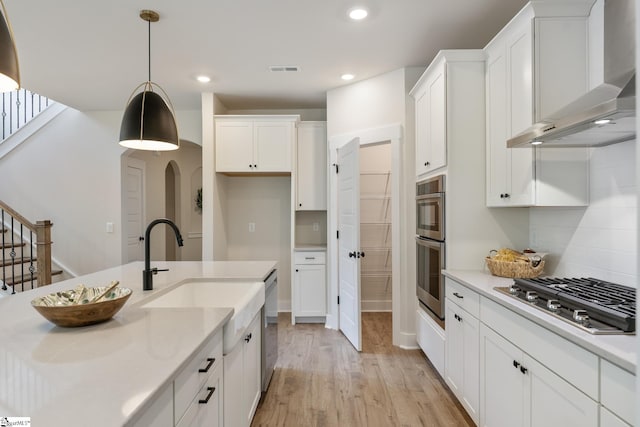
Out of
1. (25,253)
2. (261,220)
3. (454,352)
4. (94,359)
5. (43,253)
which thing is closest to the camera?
(94,359)

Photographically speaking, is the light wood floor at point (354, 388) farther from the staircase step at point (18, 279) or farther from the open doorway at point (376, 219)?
the staircase step at point (18, 279)

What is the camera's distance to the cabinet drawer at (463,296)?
6.64 feet

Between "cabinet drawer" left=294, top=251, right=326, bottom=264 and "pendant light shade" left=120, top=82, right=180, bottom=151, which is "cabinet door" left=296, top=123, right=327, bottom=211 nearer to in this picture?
"cabinet drawer" left=294, top=251, right=326, bottom=264

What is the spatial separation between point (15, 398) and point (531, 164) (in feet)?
7.90

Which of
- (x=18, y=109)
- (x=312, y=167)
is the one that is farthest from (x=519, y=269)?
(x=18, y=109)

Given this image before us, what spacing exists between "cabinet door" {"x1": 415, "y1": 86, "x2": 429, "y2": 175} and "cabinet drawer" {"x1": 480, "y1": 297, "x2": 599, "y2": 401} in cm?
151

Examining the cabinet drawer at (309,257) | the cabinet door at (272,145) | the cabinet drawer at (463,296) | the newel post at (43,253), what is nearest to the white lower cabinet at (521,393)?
the cabinet drawer at (463,296)

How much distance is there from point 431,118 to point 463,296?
1442 millimetres

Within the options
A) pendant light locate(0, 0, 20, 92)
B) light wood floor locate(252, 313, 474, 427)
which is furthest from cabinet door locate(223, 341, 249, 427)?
pendant light locate(0, 0, 20, 92)

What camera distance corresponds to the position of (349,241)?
344cm

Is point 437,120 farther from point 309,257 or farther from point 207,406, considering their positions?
point 207,406

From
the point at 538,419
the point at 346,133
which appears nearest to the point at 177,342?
the point at 538,419

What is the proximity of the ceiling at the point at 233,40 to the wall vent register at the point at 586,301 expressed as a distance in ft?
6.21

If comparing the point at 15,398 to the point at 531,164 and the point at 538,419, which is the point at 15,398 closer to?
the point at 538,419
